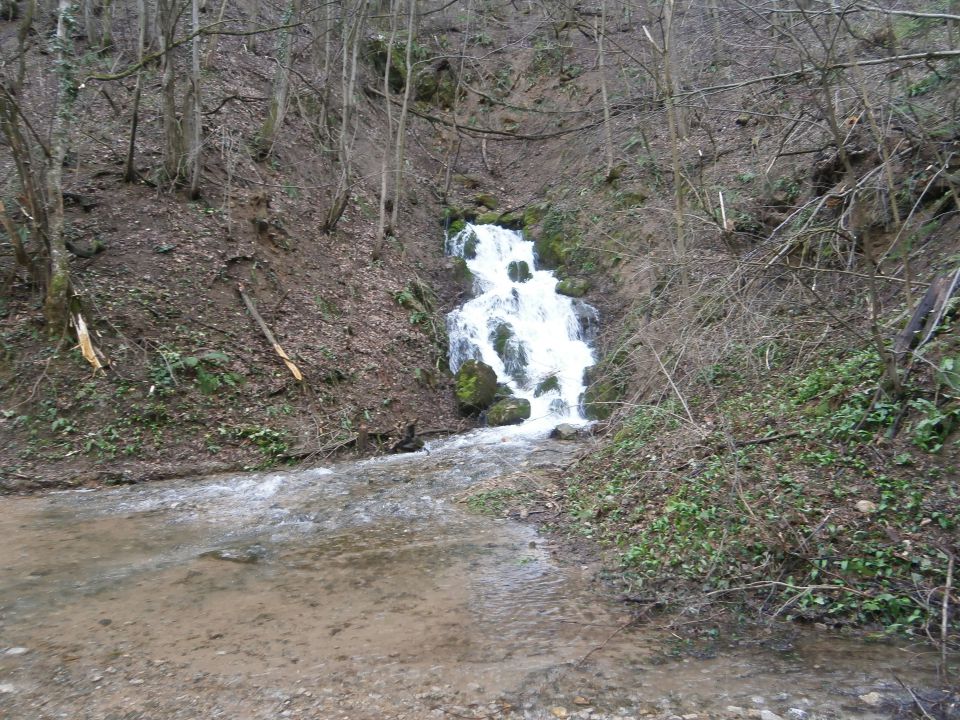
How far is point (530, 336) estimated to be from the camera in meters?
15.2

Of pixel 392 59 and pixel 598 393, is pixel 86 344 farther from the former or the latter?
pixel 392 59

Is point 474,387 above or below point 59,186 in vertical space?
below

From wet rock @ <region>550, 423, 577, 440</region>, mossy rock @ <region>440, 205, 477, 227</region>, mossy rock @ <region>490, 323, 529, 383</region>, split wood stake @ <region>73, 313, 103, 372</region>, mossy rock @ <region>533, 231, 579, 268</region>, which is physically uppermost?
mossy rock @ <region>440, 205, 477, 227</region>

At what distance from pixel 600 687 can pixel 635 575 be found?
1672 mm

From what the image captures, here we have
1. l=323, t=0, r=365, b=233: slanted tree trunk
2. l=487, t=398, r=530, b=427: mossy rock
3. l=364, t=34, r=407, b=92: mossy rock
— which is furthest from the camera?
l=364, t=34, r=407, b=92: mossy rock

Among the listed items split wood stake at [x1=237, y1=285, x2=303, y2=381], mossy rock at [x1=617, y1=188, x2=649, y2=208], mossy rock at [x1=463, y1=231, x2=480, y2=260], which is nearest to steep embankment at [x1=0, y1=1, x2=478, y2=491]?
split wood stake at [x1=237, y1=285, x2=303, y2=381]

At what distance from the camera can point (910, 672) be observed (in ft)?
12.5

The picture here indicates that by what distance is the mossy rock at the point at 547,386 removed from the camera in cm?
1377

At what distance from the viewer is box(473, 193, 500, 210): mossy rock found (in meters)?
20.9

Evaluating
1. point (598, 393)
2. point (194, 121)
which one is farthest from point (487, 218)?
point (598, 393)

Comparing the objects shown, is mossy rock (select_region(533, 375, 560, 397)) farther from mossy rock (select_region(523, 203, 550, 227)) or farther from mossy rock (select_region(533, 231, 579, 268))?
mossy rock (select_region(523, 203, 550, 227))

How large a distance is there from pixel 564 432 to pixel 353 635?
7076mm

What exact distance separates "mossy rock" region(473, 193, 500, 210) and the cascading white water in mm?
3820

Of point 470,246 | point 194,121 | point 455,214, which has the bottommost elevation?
point 470,246
